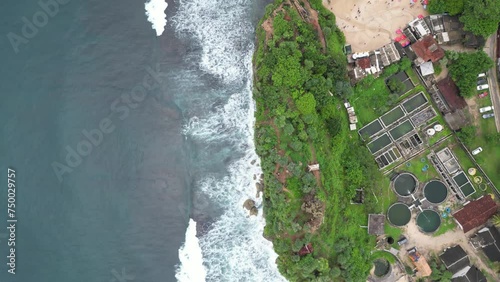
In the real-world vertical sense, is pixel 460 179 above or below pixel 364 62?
below

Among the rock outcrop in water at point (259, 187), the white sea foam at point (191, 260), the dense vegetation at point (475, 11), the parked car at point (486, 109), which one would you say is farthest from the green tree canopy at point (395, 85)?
the white sea foam at point (191, 260)

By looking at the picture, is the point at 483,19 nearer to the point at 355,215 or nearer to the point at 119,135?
the point at 355,215

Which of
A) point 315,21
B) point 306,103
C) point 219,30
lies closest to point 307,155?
point 306,103

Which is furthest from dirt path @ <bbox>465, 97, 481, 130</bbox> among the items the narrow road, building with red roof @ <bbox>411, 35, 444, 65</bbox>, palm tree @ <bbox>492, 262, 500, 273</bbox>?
palm tree @ <bbox>492, 262, 500, 273</bbox>

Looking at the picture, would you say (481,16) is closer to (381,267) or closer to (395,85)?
(395,85)

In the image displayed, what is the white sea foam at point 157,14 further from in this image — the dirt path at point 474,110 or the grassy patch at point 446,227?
the grassy patch at point 446,227

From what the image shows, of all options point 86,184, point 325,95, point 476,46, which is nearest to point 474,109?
point 476,46
